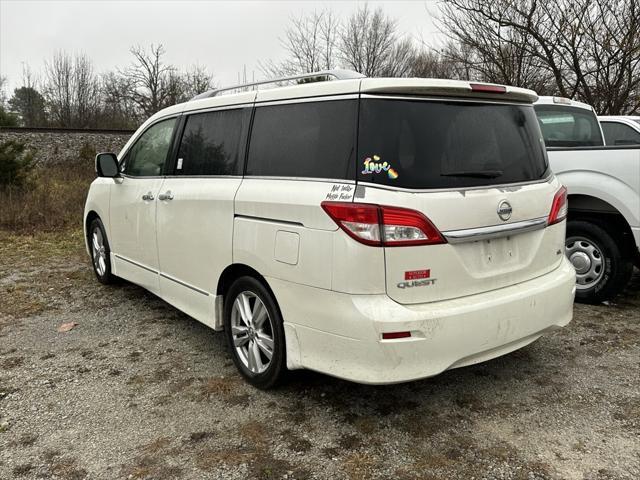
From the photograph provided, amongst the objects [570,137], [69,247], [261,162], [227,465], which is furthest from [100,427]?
[69,247]

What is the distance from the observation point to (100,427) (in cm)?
300

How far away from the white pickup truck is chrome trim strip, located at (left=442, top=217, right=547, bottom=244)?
198cm

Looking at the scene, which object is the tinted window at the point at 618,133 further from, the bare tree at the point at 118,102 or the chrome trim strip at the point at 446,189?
the bare tree at the point at 118,102

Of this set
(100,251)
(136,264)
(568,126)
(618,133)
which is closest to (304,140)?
(136,264)

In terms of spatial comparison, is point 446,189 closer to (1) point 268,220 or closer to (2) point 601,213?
(1) point 268,220

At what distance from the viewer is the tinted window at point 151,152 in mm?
4297

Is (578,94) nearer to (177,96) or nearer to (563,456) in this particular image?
(563,456)

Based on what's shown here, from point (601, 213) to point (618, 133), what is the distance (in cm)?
186

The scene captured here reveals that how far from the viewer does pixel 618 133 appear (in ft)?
20.4

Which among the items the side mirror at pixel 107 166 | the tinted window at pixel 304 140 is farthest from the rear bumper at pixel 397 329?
the side mirror at pixel 107 166

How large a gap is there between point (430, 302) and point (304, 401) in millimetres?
1098

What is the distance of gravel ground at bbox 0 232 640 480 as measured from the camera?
2.60 m

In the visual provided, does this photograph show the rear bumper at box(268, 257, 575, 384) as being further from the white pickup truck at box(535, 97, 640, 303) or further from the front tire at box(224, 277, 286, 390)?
the white pickup truck at box(535, 97, 640, 303)

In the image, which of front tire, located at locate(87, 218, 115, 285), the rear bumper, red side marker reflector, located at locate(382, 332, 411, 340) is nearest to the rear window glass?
the rear bumper
